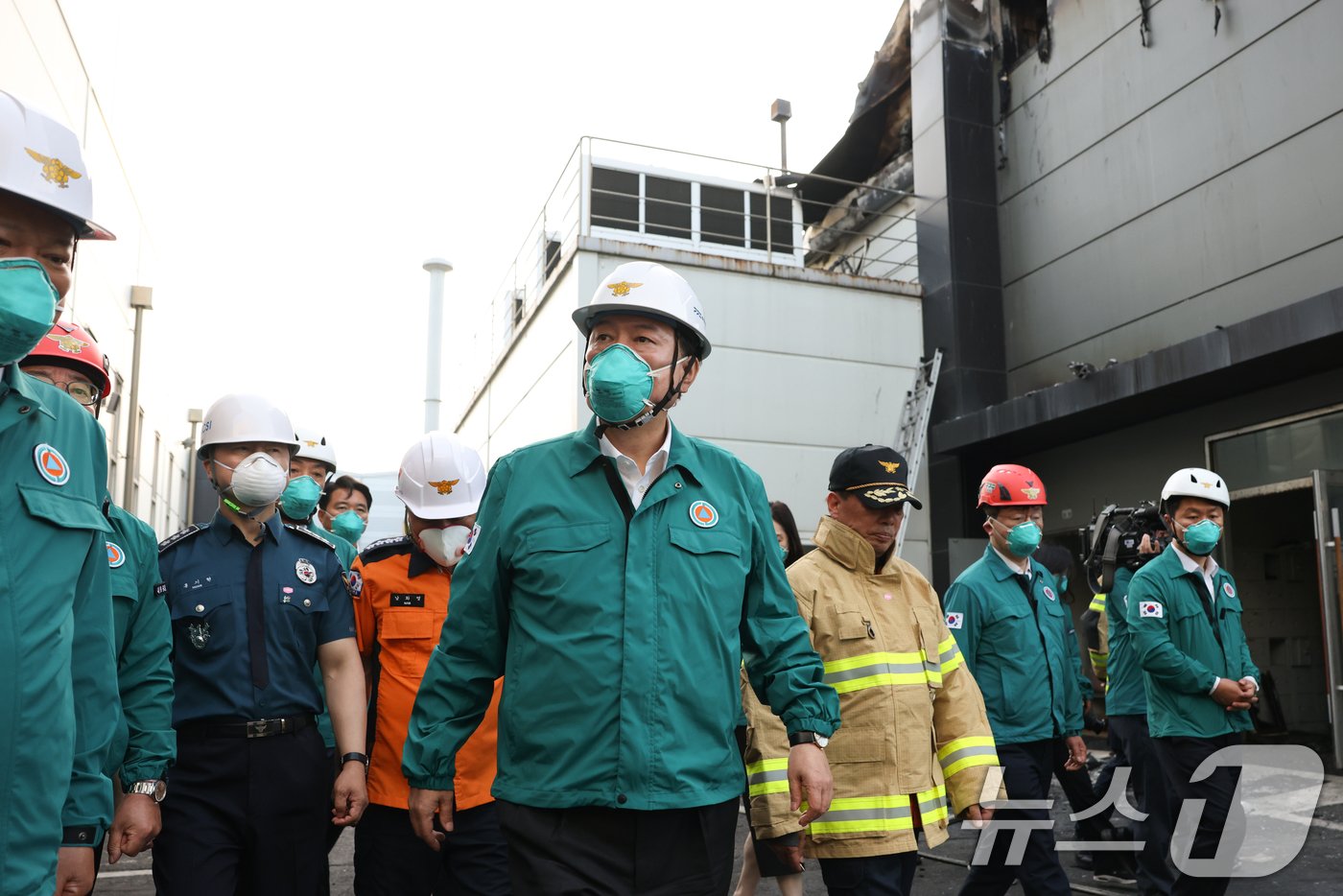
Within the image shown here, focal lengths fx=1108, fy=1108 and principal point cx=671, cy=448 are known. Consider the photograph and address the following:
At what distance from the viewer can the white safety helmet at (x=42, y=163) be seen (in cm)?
193

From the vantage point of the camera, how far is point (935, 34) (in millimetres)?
15609

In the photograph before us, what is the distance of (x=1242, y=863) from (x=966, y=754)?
12.2 feet

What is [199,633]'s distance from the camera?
3.72 meters

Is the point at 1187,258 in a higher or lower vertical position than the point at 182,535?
higher

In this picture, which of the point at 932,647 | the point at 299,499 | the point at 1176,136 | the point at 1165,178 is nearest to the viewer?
the point at 932,647

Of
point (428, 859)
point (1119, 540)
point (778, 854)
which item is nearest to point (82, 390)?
point (428, 859)

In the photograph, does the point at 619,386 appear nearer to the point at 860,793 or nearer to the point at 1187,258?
the point at 860,793

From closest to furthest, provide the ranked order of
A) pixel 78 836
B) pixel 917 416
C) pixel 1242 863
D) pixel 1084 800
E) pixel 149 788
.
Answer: pixel 78 836
pixel 149 788
pixel 1242 863
pixel 1084 800
pixel 917 416

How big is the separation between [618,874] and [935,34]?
1519 centimetres

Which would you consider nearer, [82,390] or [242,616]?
[82,390]

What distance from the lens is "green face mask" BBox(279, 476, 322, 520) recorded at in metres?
6.29

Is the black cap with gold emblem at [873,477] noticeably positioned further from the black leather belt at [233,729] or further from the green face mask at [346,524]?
the green face mask at [346,524]

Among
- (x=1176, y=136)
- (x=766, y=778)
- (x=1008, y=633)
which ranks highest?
(x=1176, y=136)

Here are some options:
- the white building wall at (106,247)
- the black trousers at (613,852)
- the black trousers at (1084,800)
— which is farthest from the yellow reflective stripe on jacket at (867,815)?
the white building wall at (106,247)
